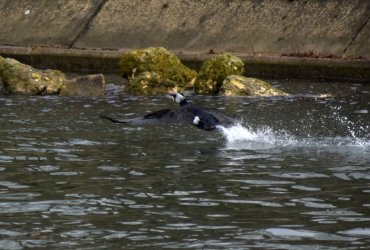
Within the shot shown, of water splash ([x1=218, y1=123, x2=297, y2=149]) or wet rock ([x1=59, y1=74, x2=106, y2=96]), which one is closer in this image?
water splash ([x1=218, y1=123, x2=297, y2=149])

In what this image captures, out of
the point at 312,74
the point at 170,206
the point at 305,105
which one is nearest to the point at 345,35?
the point at 312,74

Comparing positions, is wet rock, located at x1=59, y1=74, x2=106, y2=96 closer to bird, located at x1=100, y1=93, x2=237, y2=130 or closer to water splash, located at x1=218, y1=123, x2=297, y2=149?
water splash, located at x1=218, y1=123, x2=297, y2=149

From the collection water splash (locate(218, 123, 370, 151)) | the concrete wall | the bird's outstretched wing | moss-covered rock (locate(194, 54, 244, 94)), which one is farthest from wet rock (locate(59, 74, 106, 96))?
the bird's outstretched wing

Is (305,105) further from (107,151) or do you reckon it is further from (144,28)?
(144,28)

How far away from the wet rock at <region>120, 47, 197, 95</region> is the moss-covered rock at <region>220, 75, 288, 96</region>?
134 cm

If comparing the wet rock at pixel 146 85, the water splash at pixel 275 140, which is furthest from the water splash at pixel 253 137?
the wet rock at pixel 146 85

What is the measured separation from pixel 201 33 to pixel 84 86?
19.6ft

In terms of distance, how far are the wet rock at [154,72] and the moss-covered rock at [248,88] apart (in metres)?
1.34

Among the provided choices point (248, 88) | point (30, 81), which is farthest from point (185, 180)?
point (30, 81)

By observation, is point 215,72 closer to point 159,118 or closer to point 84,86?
point 84,86

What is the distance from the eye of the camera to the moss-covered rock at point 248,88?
19766 mm

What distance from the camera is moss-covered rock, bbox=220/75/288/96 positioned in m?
19.8

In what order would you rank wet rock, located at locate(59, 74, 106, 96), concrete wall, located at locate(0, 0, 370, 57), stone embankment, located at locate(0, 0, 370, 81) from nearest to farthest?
wet rock, located at locate(59, 74, 106, 96), stone embankment, located at locate(0, 0, 370, 81), concrete wall, located at locate(0, 0, 370, 57)

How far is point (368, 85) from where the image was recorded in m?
21.4
